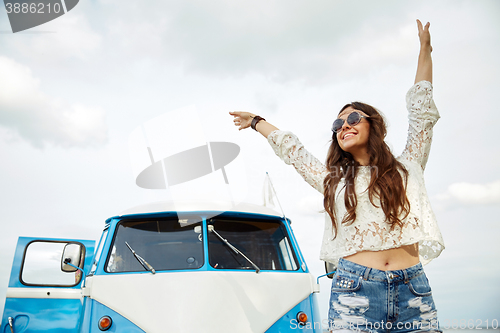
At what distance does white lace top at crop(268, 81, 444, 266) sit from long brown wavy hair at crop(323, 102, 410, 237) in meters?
0.03

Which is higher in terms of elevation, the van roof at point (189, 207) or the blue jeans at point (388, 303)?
the van roof at point (189, 207)

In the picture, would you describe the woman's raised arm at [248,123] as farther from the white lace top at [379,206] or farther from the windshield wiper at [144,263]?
the windshield wiper at [144,263]

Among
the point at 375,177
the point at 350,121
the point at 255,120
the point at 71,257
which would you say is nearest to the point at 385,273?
the point at 375,177

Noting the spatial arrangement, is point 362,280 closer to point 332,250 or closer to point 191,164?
point 332,250

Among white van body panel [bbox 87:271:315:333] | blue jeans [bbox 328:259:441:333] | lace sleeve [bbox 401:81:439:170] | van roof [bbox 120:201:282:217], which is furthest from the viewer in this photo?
van roof [bbox 120:201:282:217]

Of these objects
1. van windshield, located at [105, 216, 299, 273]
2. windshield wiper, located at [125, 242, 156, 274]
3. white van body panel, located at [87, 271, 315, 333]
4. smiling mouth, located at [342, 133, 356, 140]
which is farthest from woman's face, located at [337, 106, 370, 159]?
windshield wiper, located at [125, 242, 156, 274]

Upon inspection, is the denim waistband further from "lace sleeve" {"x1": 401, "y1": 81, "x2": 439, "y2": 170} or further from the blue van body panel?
the blue van body panel

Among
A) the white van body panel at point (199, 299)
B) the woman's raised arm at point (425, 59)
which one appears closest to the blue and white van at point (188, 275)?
the white van body panel at point (199, 299)

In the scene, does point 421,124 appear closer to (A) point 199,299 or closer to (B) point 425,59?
(B) point 425,59

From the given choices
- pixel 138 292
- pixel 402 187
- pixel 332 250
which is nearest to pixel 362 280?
pixel 332 250

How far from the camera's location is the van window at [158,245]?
358cm

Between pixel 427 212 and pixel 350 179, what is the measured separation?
40 centimetres

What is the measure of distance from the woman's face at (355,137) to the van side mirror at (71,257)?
3.06 m

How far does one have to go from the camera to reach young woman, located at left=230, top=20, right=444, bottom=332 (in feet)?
5.50
